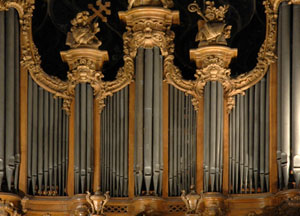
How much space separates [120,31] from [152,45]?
1.56 metres

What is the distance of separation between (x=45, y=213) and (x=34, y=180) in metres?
0.68

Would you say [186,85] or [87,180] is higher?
[186,85]

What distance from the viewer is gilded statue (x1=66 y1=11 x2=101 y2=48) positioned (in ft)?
90.4

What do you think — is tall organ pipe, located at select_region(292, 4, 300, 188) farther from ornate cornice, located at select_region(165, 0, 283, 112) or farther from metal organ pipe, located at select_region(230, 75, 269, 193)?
metal organ pipe, located at select_region(230, 75, 269, 193)

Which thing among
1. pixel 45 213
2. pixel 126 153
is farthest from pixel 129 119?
pixel 45 213

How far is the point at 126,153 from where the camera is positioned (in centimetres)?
2717

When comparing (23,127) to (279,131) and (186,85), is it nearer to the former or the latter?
(186,85)

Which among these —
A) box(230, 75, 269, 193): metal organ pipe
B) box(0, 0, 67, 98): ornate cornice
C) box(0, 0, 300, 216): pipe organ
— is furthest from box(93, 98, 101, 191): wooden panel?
box(230, 75, 269, 193): metal organ pipe

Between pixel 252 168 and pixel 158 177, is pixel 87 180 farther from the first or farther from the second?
pixel 252 168

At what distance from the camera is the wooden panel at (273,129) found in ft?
87.1

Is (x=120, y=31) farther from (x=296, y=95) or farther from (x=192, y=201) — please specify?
(x=192, y=201)

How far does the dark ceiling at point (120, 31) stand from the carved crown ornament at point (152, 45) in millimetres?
934

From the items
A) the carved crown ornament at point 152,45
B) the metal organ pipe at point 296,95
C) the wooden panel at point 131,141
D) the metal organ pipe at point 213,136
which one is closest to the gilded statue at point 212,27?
the carved crown ornament at point 152,45

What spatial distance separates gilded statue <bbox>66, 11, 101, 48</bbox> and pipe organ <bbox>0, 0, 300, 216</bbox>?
0.06 ft
